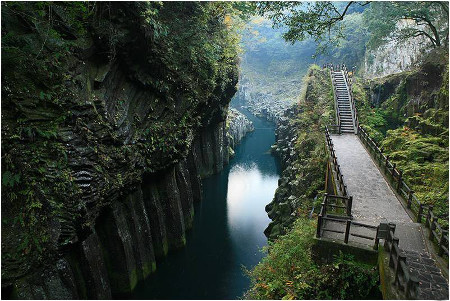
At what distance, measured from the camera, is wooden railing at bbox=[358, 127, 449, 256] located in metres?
9.27

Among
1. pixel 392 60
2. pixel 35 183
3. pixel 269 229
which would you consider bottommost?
pixel 269 229

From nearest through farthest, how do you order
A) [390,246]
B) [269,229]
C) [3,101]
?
1. [390,246]
2. [3,101]
3. [269,229]

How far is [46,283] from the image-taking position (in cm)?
1051

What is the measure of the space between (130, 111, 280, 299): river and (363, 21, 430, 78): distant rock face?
1905 centimetres

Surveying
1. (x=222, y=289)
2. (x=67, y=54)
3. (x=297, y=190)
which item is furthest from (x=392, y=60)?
(x=67, y=54)

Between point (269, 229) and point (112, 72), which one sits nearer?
point (112, 72)

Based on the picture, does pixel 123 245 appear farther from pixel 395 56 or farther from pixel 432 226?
pixel 395 56

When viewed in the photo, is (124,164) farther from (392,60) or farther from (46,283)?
(392,60)

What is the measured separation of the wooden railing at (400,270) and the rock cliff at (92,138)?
35.9 ft

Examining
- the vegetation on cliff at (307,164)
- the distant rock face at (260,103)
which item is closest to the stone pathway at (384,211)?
the vegetation on cliff at (307,164)

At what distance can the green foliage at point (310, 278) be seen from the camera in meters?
9.32

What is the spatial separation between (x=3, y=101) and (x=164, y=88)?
8.91m

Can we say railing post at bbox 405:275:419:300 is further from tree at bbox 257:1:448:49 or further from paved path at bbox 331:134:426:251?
tree at bbox 257:1:448:49

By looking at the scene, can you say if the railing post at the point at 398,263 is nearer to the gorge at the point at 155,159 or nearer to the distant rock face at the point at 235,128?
the gorge at the point at 155,159
